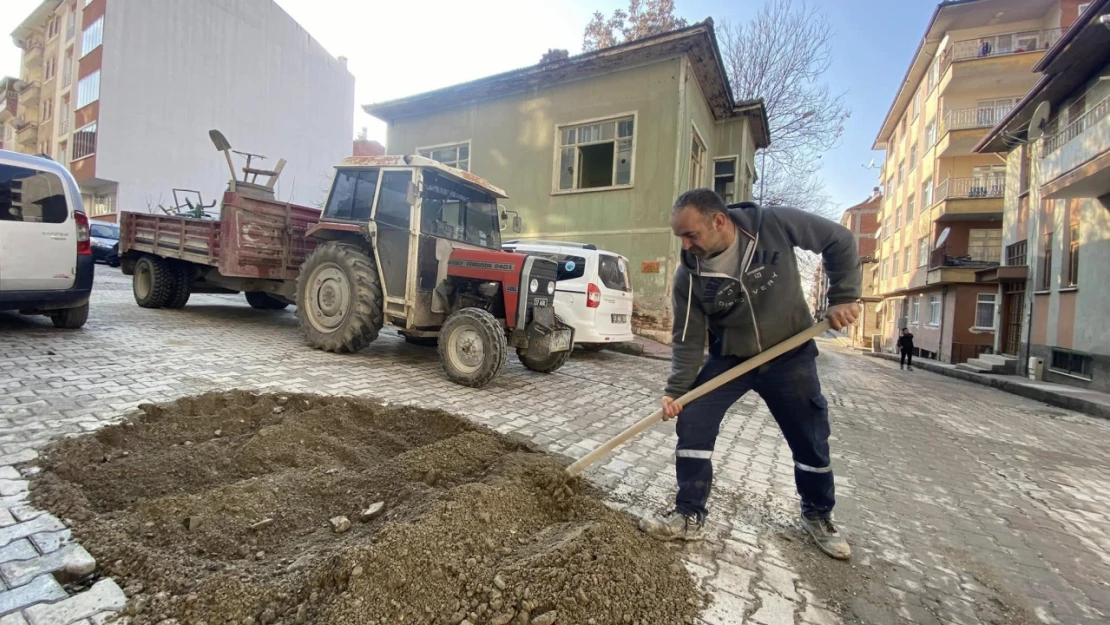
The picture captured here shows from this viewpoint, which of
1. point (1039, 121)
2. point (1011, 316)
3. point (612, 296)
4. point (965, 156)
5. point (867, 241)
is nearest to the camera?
point (612, 296)

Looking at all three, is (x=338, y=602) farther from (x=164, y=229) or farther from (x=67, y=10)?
(x=67, y=10)

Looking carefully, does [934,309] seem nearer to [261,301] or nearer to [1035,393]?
[1035,393]

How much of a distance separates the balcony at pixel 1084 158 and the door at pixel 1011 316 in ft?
17.5

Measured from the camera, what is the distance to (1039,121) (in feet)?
44.4

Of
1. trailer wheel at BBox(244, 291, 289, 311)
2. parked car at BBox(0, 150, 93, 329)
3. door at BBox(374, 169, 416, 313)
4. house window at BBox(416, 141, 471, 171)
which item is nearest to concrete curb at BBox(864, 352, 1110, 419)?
door at BBox(374, 169, 416, 313)

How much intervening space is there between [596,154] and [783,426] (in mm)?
10876

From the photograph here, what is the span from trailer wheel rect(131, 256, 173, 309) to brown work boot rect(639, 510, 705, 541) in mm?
8986

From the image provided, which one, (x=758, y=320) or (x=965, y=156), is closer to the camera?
(x=758, y=320)

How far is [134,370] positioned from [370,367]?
2.02 metres

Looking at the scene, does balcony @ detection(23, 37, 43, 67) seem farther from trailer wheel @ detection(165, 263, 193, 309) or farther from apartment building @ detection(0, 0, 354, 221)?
trailer wheel @ detection(165, 263, 193, 309)

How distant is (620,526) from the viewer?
7.27 ft

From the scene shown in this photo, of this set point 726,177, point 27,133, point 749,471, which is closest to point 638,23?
point 726,177

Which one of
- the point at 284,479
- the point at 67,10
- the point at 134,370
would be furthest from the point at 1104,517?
the point at 67,10

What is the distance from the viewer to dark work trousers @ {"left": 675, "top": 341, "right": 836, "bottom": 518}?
2375 mm
